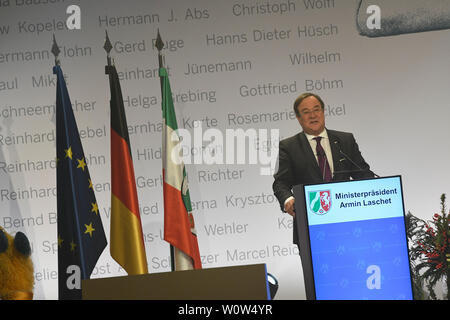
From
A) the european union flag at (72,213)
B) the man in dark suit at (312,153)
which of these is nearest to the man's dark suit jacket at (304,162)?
the man in dark suit at (312,153)

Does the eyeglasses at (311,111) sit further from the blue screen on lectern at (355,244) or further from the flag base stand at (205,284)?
the flag base stand at (205,284)

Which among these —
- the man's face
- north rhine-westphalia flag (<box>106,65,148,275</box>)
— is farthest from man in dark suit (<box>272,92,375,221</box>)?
north rhine-westphalia flag (<box>106,65,148,275</box>)

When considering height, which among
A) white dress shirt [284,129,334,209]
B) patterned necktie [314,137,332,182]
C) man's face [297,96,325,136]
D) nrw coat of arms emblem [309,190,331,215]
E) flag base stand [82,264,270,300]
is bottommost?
flag base stand [82,264,270,300]

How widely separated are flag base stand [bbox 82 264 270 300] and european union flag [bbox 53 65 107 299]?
131 inches

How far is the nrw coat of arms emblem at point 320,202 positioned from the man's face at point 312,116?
2.63 m

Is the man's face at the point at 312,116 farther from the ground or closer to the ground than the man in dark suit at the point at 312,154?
farther from the ground

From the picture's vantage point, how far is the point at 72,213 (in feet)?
15.3

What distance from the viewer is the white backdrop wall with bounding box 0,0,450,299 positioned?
17.7 ft

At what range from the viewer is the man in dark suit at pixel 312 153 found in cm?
507

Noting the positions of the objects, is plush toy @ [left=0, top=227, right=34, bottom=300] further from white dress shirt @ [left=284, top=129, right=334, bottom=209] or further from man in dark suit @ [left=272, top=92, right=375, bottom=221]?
white dress shirt @ [left=284, top=129, right=334, bottom=209]

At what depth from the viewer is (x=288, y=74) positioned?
5535mm

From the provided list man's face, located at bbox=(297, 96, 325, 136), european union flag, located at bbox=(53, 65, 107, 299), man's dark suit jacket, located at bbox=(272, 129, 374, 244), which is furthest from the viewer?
man's face, located at bbox=(297, 96, 325, 136)
